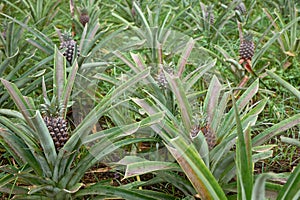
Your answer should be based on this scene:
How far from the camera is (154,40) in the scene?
242cm

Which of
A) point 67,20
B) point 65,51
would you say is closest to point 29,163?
A: point 65,51

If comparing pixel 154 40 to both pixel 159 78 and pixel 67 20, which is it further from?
pixel 67 20

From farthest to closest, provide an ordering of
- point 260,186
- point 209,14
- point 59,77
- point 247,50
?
1. point 209,14
2. point 247,50
3. point 59,77
4. point 260,186

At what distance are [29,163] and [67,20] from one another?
1951mm

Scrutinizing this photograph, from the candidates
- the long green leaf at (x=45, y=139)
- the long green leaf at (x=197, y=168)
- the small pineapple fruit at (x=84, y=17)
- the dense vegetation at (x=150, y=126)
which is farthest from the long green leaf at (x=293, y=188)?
the small pineapple fruit at (x=84, y=17)

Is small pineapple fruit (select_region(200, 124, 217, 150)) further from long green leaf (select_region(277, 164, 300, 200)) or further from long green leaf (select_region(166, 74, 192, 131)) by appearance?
long green leaf (select_region(277, 164, 300, 200))

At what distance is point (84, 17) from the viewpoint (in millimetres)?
2830

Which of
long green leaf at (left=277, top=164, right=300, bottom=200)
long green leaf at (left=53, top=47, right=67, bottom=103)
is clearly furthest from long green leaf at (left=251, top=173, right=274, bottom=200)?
long green leaf at (left=53, top=47, right=67, bottom=103)

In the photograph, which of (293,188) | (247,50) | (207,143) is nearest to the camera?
(293,188)

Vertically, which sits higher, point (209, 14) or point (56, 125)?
point (209, 14)

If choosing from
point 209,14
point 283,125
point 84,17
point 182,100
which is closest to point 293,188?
point 283,125

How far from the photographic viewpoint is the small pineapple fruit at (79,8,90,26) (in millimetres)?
2826

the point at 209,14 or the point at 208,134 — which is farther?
the point at 209,14

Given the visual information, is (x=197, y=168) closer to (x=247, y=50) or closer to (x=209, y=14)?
(x=247, y=50)
